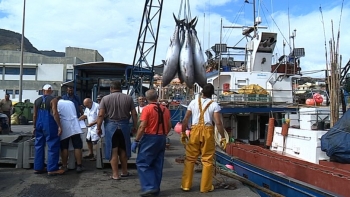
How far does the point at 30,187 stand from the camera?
5.53 m

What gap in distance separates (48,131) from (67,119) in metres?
0.40

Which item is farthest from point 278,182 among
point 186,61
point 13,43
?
point 13,43

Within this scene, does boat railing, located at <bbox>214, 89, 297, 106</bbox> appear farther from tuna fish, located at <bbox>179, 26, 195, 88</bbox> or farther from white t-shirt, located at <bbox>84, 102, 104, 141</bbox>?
white t-shirt, located at <bbox>84, 102, 104, 141</bbox>

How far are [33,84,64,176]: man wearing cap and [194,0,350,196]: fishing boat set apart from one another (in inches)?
141

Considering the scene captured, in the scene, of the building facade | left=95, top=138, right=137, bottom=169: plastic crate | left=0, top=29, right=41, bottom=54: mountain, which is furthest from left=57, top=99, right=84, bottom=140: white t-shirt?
left=0, top=29, right=41, bottom=54: mountain

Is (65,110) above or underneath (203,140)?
above

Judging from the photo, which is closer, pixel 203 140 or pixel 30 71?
pixel 203 140

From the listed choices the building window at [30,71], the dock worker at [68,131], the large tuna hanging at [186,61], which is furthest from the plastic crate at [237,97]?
the building window at [30,71]

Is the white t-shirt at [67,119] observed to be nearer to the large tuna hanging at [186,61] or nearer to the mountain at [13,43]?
the large tuna hanging at [186,61]

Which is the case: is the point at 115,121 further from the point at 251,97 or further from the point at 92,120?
the point at 251,97

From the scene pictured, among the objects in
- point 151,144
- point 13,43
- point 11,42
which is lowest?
point 151,144

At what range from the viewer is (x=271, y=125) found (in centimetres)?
976

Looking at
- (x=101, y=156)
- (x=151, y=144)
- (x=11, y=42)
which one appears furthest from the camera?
(x=11, y=42)

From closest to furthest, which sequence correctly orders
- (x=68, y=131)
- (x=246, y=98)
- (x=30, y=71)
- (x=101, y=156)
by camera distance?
(x=68, y=131)
(x=101, y=156)
(x=246, y=98)
(x=30, y=71)
